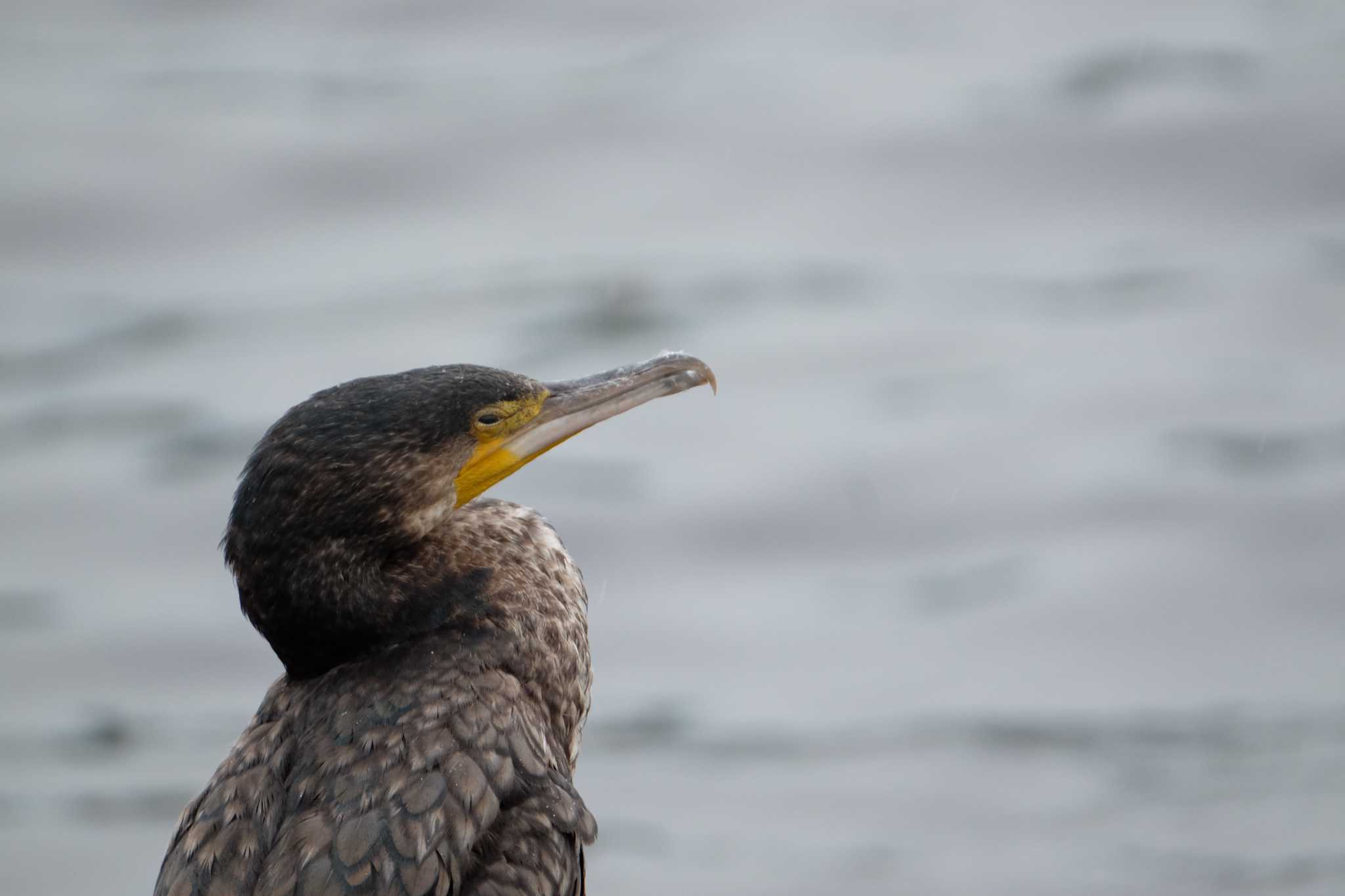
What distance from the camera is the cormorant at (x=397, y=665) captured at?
313cm

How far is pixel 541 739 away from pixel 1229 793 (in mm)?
5161

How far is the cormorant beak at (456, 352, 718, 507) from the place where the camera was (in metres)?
3.46

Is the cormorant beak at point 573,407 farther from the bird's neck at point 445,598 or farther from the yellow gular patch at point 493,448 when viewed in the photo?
the bird's neck at point 445,598

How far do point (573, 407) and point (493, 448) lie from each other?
19 centimetres

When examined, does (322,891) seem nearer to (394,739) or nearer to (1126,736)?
(394,739)

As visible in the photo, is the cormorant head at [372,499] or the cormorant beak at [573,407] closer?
the cormorant head at [372,499]

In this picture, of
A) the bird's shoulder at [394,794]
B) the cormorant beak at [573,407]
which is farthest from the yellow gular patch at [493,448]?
the bird's shoulder at [394,794]

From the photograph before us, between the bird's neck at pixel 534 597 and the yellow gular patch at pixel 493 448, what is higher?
the yellow gular patch at pixel 493 448

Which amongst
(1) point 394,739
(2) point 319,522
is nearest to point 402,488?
(2) point 319,522

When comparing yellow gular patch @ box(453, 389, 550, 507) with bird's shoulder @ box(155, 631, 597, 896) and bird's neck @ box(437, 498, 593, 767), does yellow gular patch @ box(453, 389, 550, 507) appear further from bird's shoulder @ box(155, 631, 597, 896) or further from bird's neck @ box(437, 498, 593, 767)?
bird's shoulder @ box(155, 631, 597, 896)

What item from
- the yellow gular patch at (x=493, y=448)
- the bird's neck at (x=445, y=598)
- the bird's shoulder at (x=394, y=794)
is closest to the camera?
the bird's shoulder at (x=394, y=794)

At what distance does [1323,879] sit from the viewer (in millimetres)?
6922

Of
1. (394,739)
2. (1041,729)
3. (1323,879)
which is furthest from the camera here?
(1041,729)

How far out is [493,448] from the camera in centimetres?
345
